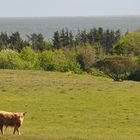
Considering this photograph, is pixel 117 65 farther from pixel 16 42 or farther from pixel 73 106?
pixel 73 106

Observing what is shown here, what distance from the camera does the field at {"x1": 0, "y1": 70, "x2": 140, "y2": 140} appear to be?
28188mm

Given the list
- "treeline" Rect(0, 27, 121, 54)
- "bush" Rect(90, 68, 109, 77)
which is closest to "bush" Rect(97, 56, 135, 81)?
"bush" Rect(90, 68, 109, 77)

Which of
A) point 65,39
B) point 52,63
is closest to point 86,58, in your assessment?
point 52,63

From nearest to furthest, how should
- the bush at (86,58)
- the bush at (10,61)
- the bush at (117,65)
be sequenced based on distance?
the bush at (117,65)
the bush at (10,61)
the bush at (86,58)

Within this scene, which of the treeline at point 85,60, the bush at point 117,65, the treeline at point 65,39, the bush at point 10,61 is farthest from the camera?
the treeline at point 65,39

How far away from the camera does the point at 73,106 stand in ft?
126

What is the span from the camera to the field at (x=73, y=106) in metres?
28.2

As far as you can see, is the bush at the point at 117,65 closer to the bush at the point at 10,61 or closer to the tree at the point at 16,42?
the bush at the point at 10,61

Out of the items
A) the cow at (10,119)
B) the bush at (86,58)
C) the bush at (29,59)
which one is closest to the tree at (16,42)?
the bush at (86,58)

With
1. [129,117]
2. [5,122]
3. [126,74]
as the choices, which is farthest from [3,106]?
[126,74]

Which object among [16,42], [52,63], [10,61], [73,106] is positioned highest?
[73,106]

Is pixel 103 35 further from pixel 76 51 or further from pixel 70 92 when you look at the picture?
pixel 70 92

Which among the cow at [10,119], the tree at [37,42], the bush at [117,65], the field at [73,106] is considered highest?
the cow at [10,119]

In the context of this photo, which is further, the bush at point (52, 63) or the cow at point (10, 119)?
the bush at point (52, 63)
